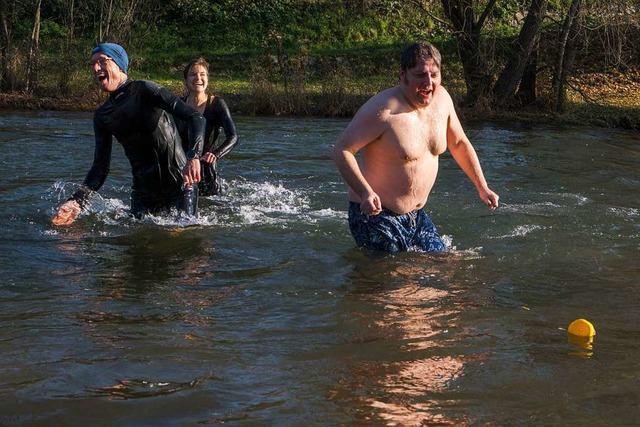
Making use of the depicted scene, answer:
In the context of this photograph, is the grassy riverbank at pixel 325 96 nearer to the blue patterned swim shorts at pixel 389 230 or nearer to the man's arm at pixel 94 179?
the man's arm at pixel 94 179

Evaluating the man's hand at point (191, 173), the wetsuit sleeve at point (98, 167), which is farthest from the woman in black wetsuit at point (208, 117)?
the man's hand at point (191, 173)

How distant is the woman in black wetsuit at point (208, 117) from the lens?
9.87 metres

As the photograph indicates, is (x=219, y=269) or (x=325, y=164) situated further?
(x=325, y=164)

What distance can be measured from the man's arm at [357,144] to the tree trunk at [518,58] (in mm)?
15964

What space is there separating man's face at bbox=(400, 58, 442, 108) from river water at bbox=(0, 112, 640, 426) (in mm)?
1196

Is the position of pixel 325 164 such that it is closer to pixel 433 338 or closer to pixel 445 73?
pixel 433 338

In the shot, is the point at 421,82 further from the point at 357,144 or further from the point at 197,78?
the point at 197,78

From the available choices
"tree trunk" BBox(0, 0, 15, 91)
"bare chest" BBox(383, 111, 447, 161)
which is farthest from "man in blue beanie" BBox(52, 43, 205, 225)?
"tree trunk" BBox(0, 0, 15, 91)

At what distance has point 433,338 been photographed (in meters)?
5.64

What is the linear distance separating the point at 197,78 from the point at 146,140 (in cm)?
196

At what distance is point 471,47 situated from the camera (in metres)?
23.0

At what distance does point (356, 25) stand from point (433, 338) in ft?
85.7

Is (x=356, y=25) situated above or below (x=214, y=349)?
above

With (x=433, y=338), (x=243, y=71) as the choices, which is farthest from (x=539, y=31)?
(x=433, y=338)
